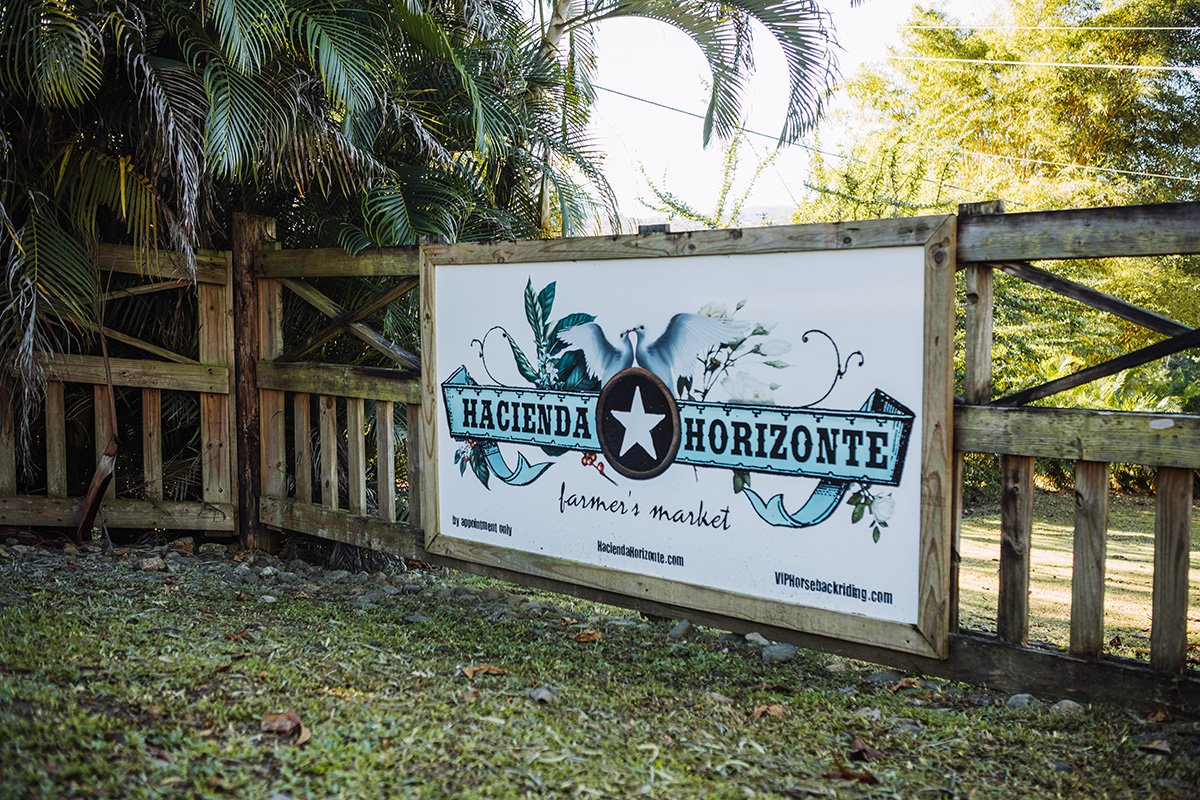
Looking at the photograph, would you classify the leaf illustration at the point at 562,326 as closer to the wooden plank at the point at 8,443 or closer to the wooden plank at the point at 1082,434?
the wooden plank at the point at 1082,434

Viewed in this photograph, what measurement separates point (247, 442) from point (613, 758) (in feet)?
13.1

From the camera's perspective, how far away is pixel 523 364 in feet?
16.1

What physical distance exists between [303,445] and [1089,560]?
4227 millimetres

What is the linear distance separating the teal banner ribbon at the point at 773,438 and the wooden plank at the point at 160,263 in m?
2.34

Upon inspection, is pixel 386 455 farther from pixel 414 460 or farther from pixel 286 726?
pixel 286 726

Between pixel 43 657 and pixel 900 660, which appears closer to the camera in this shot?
pixel 43 657

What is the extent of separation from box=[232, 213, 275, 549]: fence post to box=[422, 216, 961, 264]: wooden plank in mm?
1540

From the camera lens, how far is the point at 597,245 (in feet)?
15.1

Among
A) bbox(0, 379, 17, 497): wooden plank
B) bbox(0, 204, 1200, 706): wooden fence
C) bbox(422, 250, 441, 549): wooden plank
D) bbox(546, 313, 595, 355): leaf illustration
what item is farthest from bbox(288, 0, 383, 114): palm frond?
bbox(0, 379, 17, 497): wooden plank

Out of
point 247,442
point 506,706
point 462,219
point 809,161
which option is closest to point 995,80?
point 809,161

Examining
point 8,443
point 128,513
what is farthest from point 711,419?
point 8,443

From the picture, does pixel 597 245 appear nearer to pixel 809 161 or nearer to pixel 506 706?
pixel 506 706

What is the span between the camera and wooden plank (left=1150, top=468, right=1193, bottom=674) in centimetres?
332

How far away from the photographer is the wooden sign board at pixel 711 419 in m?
3.72
